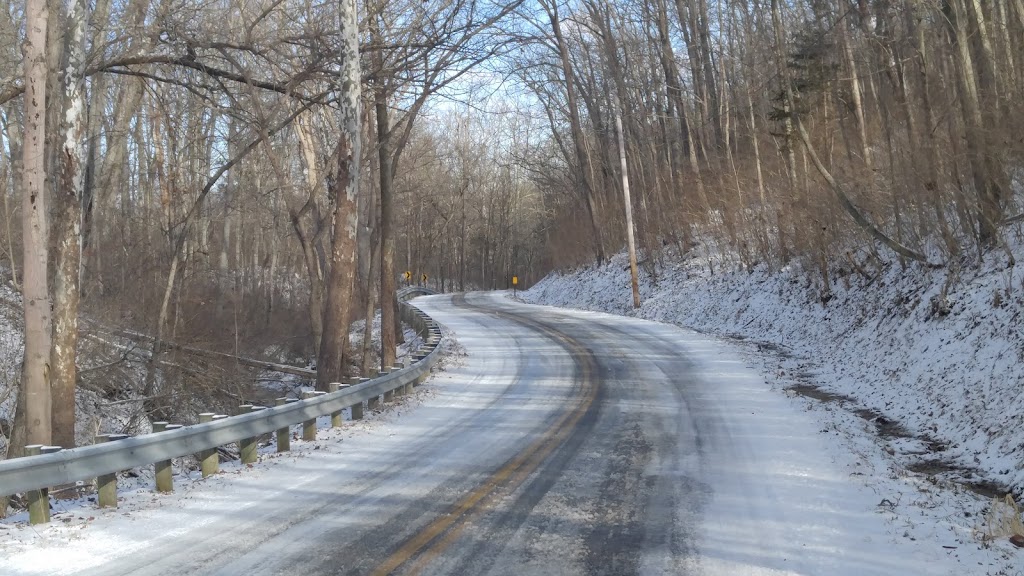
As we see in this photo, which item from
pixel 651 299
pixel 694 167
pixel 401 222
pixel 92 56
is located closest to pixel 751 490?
pixel 92 56

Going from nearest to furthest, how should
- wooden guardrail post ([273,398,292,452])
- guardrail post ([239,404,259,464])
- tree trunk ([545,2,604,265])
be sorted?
guardrail post ([239,404,259,464])
wooden guardrail post ([273,398,292,452])
tree trunk ([545,2,604,265])

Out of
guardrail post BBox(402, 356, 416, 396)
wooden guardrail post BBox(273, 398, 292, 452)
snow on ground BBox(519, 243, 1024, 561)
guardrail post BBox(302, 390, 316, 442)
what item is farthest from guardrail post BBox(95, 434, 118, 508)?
guardrail post BBox(402, 356, 416, 396)

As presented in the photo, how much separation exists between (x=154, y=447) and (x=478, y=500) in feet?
9.98

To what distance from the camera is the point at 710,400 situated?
12562mm

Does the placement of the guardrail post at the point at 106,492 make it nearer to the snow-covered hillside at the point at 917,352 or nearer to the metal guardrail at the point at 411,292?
the snow-covered hillside at the point at 917,352

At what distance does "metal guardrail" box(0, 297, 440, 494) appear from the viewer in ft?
19.2

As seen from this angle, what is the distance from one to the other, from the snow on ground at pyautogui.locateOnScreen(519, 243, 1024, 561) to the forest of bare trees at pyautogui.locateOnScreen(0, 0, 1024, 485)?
1.08 m

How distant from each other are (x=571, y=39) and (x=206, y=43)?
3299 cm

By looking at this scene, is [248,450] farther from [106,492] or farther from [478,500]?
[478,500]

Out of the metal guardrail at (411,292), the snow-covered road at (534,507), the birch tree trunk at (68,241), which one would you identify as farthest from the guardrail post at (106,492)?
the metal guardrail at (411,292)

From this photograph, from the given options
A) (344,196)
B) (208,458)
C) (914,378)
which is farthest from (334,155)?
(914,378)

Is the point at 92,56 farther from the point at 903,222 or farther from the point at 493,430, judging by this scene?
the point at 903,222

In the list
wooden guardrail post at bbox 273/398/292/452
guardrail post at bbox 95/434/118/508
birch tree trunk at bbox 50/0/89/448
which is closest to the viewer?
guardrail post at bbox 95/434/118/508

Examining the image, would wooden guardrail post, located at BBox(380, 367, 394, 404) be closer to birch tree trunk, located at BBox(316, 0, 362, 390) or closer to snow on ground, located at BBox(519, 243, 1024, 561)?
birch tree trunk, located at BBox(316, 0, 362, 390)
